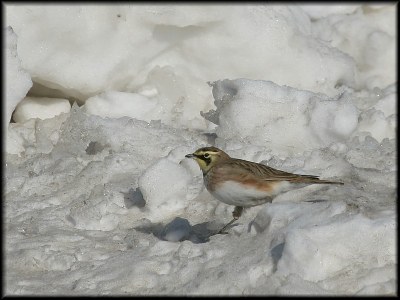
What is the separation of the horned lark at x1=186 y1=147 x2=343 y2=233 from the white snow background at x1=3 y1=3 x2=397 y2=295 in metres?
0.14

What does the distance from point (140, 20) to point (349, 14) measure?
272cm

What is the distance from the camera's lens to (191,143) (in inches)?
305

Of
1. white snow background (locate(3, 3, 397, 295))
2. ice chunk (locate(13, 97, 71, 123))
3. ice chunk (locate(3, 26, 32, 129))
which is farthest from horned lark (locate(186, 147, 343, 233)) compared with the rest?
ice chunk (locate(13, 97, 71, 123))

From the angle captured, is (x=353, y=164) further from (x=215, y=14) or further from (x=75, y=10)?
(x=75, y=10)

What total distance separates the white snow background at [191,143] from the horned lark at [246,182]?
0.14 metres

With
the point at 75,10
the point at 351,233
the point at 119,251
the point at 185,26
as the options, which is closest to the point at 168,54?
the point at 185,26

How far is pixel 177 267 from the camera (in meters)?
5.61

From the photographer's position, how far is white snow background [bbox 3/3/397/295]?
536 cm

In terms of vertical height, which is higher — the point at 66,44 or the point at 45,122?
the point at 66,44

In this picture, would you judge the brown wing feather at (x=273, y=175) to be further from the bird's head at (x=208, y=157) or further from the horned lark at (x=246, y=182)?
the bird's head at (x=208, y=157)

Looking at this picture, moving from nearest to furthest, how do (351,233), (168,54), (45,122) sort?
→ (351,233) < (45,122) < (168,54)

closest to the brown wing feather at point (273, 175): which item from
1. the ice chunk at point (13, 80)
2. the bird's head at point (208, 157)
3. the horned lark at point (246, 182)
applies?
the horned lark at point (246, 182)

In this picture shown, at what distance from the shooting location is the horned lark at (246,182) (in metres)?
6.19

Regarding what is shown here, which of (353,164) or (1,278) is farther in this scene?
(353,164)
